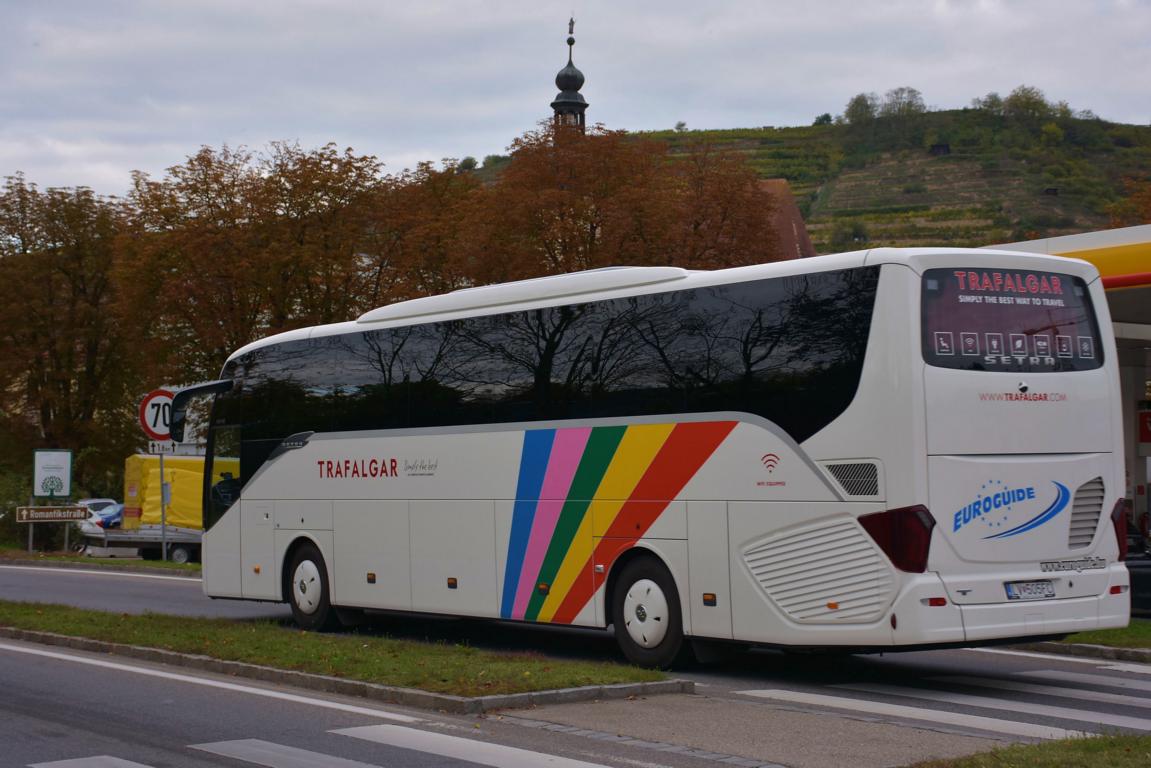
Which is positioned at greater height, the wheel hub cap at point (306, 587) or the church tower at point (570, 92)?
the church tower at point (570, 92)

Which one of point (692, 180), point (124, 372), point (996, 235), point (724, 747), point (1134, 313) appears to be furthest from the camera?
point (996, 235)

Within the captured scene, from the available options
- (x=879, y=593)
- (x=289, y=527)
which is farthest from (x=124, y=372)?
(x=879, y=593)

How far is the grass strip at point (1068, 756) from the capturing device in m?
7.90

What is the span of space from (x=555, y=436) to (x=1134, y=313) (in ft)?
38.7

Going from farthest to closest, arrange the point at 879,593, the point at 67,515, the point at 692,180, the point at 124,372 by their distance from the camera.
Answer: the point at 124,372 < the point at 692,180 < the point at 67,515 < the point at 879,593

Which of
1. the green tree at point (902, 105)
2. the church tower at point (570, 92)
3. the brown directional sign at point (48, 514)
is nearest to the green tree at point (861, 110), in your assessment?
the green tree at point (902, 105)

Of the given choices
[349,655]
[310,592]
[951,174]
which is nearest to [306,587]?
[310,592]

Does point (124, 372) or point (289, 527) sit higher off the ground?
point (124, 372)

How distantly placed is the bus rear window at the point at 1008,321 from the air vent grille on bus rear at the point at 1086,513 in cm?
103

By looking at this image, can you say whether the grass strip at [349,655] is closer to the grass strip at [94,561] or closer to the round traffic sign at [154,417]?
the round traffic sign at [154,417]

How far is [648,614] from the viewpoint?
13.6 meters

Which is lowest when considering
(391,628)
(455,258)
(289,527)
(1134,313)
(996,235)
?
(391,628)

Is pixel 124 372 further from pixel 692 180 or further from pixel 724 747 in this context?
pixel 724 747

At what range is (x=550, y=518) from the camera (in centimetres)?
1466
